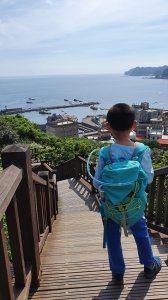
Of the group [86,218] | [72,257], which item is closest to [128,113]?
[72,257]

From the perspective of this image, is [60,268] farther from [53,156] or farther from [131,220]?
[53,156]

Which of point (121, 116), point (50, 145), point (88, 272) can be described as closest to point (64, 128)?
point (50, 145)

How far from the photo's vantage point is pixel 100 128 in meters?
69.1

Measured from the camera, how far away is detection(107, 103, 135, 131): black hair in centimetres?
244

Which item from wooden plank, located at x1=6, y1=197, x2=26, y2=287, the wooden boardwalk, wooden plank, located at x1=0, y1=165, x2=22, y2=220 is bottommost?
the wooden boardwalk

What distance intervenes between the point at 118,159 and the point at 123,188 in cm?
23

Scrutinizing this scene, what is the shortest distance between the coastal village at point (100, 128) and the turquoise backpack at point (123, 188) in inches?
1787

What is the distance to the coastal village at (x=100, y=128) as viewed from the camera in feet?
214

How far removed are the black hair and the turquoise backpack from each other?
0.66ft

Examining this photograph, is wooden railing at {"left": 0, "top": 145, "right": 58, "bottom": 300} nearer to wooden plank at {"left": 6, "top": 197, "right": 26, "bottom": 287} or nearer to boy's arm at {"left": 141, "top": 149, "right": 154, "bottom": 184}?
wooden plank at {"left": 6, "top": 197, "right": 26, "bottom": 287}

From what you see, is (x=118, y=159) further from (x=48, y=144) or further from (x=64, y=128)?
(x=64, y=128)

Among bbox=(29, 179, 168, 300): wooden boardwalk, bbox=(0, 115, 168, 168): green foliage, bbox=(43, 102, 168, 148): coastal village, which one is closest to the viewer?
bbox=(29, 179, 168, 300): wooden boardwalk

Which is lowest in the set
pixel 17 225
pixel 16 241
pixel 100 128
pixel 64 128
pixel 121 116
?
pixel 100 128

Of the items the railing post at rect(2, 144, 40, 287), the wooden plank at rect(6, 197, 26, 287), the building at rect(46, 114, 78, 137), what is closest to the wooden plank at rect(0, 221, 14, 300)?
the wooden plank at rect(6, 197, 26, 287)
